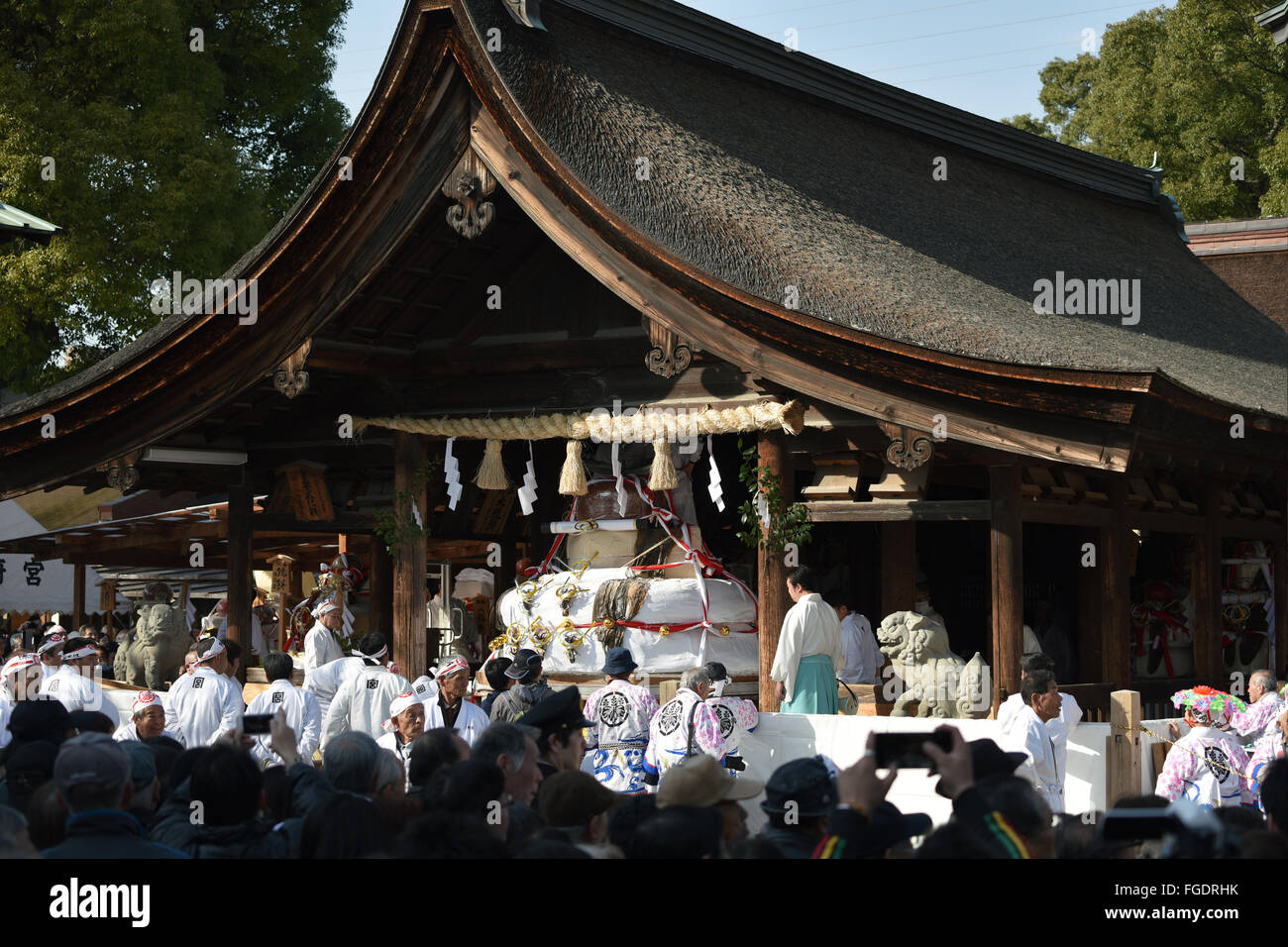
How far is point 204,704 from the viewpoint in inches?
327

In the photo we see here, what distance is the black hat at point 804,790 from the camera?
422 cm

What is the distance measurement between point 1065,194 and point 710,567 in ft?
26.3

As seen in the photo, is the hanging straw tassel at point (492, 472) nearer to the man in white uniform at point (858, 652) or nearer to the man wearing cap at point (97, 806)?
the man in white uniform at point (858, 652)

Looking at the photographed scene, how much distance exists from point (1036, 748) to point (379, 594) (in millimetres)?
7273

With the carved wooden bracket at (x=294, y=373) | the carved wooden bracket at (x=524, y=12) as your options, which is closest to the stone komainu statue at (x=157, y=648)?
the carved wooden bracket at (x=294, y=373)

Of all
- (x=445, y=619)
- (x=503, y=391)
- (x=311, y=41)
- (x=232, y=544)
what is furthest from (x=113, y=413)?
(x=311, y=41)

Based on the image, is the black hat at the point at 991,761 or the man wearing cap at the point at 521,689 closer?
the black hat at the point at 991,761

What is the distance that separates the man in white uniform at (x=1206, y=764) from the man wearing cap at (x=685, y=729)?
2.28 meters

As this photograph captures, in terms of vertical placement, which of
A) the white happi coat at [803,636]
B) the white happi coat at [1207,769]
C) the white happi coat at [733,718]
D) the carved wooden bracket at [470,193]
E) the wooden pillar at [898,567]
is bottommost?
the white happi coat at [1207,769]

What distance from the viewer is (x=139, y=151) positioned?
57.6 ft

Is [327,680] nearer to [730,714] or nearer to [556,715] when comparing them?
[730,714]

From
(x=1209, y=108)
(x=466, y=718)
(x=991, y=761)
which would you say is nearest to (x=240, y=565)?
(x=466, y=718)

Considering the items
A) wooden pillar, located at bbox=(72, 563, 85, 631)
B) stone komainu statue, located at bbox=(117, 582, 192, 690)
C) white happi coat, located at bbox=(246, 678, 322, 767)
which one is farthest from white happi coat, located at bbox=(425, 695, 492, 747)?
wooden pillar, located at bbox=(72, 563, 85, 631)
